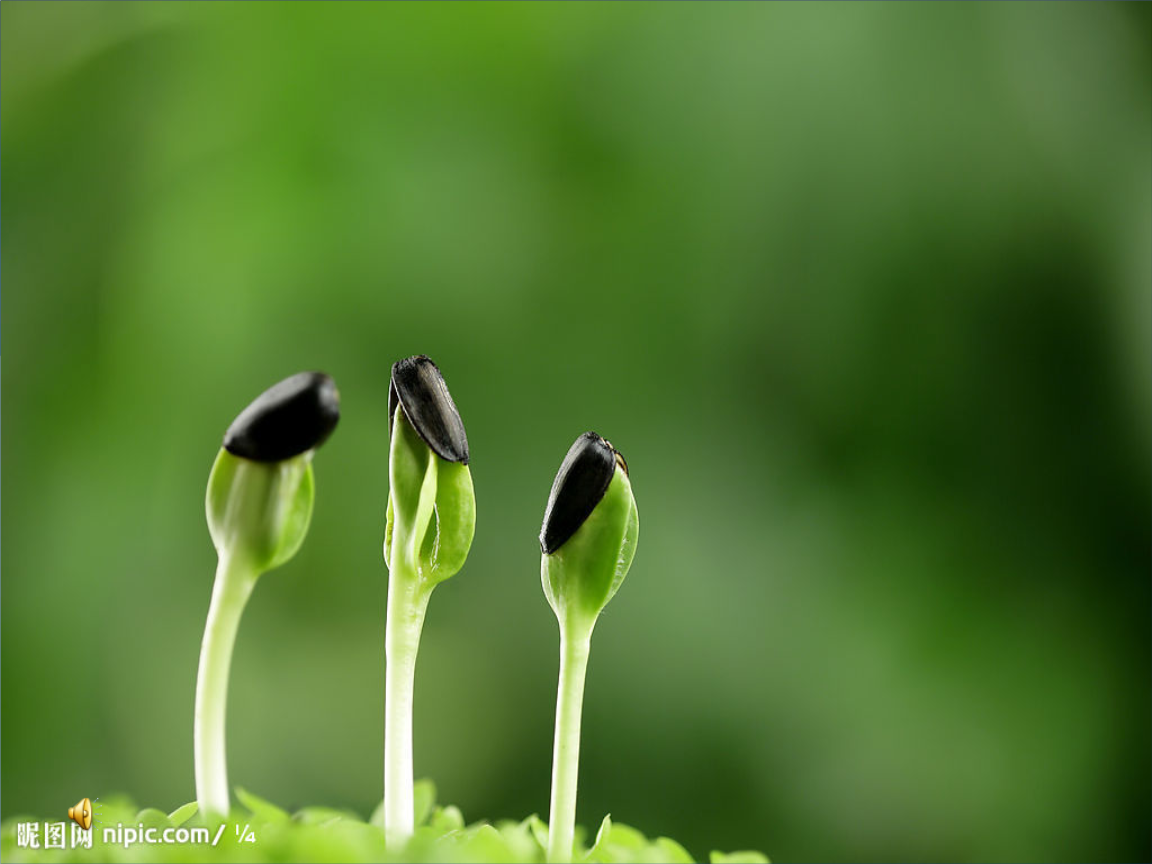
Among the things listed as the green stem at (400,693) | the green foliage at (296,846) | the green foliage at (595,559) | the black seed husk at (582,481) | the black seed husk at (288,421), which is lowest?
the green foliage at (296,846)

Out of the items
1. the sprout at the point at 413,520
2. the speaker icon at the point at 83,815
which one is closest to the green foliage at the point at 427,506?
the sprout at the point at 413,520

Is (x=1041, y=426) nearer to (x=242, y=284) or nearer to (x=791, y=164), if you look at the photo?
(x=791, y=164)

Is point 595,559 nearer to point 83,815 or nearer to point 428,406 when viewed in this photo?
point 428,406

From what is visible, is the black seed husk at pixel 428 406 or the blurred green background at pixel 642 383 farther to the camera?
the blurred green background at pixel 642 383

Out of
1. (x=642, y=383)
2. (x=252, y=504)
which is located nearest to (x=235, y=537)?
(x=252, y=504)

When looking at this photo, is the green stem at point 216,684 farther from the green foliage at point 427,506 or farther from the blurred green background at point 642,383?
the blurred green background at point 642,383

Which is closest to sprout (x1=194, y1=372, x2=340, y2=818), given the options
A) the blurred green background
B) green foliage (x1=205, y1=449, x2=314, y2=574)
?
green foliage (x1=205, y1=449, x2=314, y2=574)

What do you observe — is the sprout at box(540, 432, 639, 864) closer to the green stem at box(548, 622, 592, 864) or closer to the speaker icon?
the green stem at box(548, 622, 592, 864)

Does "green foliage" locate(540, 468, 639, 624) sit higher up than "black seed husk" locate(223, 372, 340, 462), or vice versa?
"black seed husk" locate(223, 372, 340, 462)
